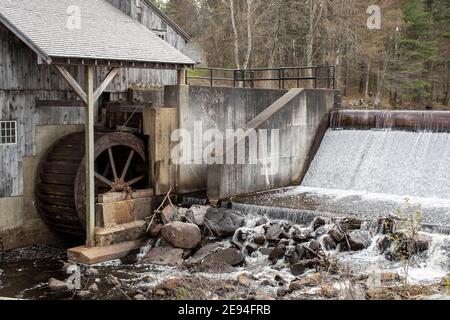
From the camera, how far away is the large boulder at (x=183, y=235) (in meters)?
12.3

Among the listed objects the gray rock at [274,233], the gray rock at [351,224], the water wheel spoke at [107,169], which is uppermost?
the water wheel spoke at [107,169]

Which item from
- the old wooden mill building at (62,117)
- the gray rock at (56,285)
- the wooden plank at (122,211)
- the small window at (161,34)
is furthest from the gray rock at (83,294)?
the small window at (161,34)

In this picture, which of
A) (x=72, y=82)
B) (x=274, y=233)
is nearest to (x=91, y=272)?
(x=274, y=233)

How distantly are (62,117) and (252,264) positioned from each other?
616cm

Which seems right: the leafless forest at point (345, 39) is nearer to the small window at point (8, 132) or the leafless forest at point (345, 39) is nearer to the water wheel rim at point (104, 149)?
the water wheel rim at point (104, 149)

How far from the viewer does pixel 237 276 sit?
10.4 m

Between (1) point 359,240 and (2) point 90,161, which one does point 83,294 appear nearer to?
(2) point 90,161

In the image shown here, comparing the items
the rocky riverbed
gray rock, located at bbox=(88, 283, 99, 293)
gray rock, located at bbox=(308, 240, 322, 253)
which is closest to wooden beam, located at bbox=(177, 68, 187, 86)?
the rocky riverbed

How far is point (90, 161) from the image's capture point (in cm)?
1238

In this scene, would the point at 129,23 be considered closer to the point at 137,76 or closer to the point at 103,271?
the point at 137,76

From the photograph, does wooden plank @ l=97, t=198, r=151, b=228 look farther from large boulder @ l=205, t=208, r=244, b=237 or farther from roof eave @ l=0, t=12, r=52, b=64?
roof eave @ l=0, t=12, r=52, b=64
